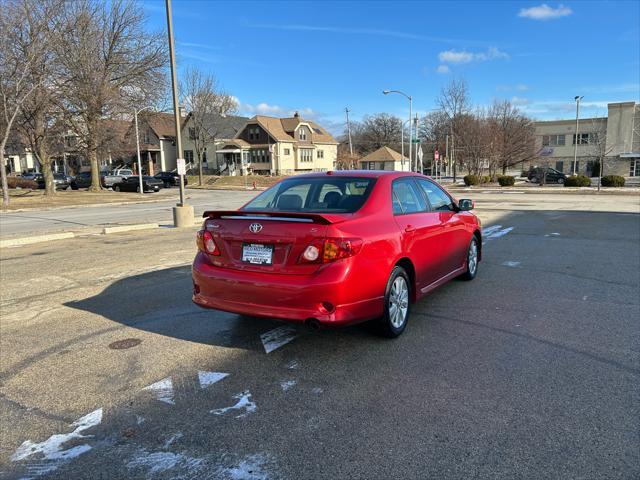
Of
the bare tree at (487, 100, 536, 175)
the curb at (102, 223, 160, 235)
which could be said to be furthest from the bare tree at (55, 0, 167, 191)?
the bare tree at (487, 100, 536, 175)

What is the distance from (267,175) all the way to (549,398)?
200 feet

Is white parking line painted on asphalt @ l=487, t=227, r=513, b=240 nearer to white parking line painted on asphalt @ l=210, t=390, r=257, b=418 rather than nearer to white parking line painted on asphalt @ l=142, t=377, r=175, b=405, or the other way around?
white parking line painted on asphalt @ l=210, t=390, r=257, b=418

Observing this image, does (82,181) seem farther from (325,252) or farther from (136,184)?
(325,252)

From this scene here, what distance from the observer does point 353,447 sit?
292cm

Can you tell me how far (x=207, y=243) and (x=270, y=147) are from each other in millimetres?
58613

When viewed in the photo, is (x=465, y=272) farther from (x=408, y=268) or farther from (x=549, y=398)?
(x=549, y=398)

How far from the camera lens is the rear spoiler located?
4.05 m

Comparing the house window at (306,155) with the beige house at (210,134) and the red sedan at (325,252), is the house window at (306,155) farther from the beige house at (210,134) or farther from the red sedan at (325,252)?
the red sedan at (325,252)

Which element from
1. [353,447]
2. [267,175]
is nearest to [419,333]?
[353,447]

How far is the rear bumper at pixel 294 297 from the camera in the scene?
3967 millimetres

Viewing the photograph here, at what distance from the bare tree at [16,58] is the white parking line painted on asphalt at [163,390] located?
79.1ft

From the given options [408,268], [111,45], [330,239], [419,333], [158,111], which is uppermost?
[111,45]

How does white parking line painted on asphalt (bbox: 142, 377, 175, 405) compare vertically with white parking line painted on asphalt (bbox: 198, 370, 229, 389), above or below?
below

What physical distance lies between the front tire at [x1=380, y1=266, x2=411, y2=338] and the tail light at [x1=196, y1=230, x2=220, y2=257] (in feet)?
5.40
